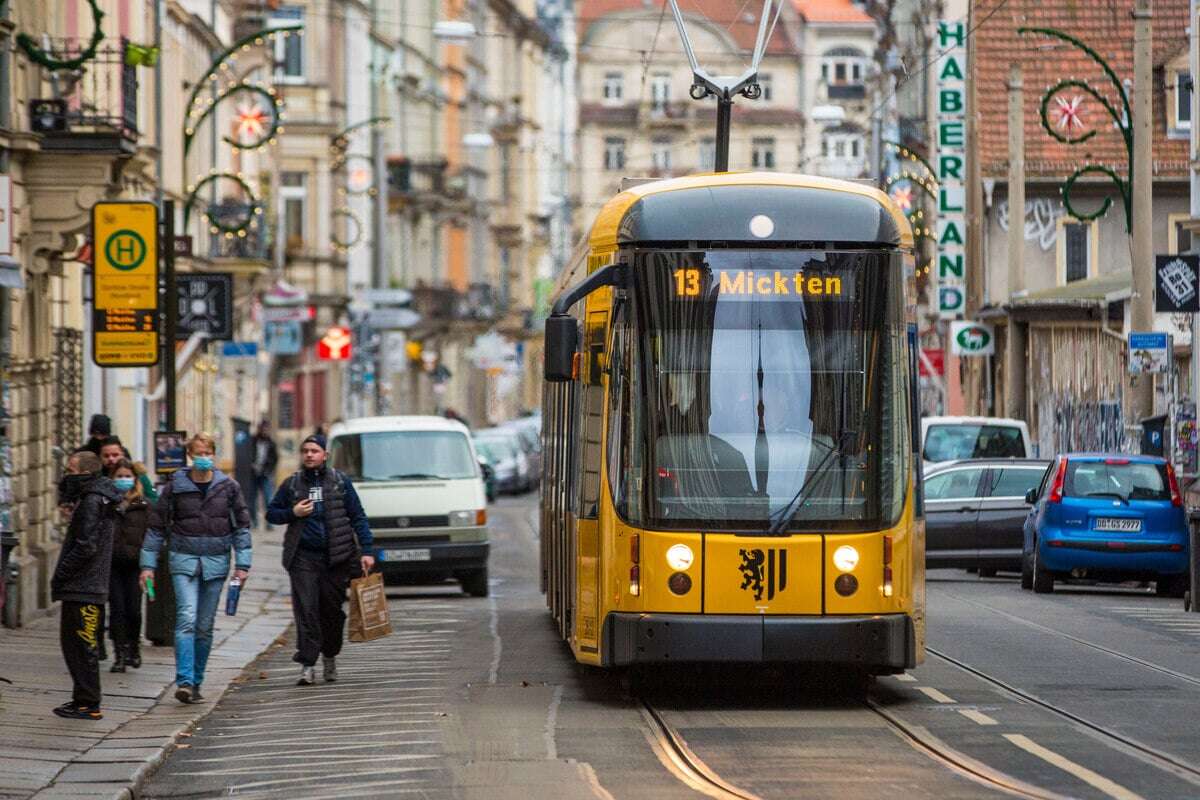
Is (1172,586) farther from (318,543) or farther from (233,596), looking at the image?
(233,596)

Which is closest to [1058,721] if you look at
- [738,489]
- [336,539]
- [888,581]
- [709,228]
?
[888,581]

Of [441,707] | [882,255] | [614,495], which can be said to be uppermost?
[882,255]

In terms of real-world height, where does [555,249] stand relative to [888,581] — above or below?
above

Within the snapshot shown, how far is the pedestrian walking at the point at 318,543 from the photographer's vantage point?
1764 centimetres

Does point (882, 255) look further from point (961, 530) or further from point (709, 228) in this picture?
point (961, 530)

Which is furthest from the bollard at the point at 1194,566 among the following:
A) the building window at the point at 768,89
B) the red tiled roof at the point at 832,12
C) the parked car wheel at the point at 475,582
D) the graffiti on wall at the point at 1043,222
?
the building window at the point at 768,89

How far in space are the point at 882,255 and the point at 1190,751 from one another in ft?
12.6

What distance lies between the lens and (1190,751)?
12867mm

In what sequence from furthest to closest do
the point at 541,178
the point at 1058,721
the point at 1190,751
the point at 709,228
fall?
the point at 541,178 → the point at 709,228 → the point at 1058,721 → the point at 1190,751

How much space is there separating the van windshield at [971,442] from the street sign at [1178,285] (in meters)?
5.83

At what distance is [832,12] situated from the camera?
139 meters

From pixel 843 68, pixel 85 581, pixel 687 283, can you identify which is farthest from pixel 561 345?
pixel 843 68

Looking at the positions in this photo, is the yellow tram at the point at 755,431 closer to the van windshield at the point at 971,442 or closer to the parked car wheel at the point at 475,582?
the parked car wheel at the point at 475,582

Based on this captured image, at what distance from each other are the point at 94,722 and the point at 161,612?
5.89 meters
